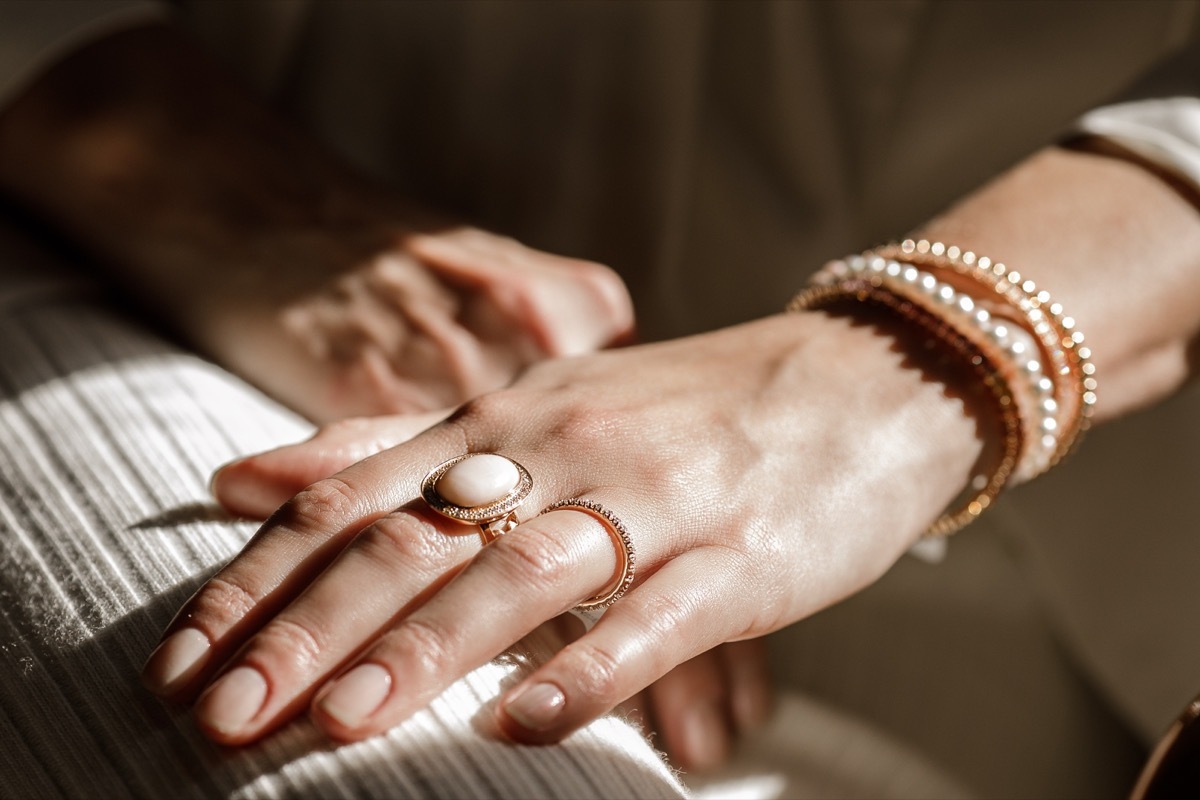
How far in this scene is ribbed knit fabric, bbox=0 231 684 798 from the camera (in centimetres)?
41

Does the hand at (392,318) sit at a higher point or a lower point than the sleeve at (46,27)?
lower

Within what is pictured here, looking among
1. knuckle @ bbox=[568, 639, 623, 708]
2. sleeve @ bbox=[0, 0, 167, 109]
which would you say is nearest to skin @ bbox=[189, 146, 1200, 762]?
knuckle @ bbox=[568, 639, 623, 708]

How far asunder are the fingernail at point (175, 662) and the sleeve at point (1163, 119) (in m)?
0.68

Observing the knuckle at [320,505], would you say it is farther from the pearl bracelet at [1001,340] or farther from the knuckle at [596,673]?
the pearl bracelet at [1001,340]

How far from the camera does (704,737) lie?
29.1 inches

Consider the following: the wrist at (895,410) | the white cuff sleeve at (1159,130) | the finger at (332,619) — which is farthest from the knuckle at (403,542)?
the white cuff sleeve at (1159,130)

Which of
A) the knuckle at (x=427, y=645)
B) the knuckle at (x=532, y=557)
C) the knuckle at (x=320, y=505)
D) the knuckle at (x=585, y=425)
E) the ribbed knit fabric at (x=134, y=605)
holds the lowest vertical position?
the ribbed knit fabric at (x=134, y=605)

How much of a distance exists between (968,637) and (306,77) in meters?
0.83

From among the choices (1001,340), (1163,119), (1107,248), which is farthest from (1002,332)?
(1163,119)

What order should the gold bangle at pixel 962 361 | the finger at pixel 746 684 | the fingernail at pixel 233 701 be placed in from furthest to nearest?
the finger at pixel 746 684
the gold bangle at pixel 962 361
the fingernail at pixel 233 701

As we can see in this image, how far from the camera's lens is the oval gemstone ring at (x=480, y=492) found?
0.48 metres

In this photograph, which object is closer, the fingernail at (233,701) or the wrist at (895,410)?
the fingernail at (233,701)

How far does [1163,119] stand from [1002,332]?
9.3 inches

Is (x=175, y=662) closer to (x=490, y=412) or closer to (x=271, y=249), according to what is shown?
(x=490, y=412)
